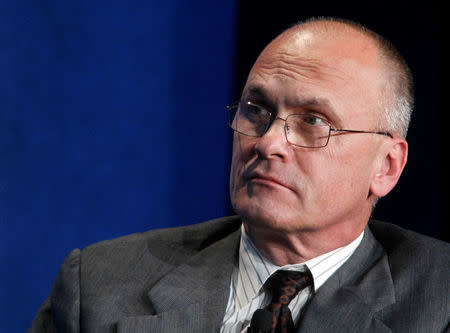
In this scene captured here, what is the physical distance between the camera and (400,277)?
5.71ft

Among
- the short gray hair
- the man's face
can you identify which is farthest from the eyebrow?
the short gray hair

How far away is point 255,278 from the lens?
1812mm

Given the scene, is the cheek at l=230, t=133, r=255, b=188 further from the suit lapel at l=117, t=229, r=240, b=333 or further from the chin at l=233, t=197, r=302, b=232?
the suit lapel at l=117, t=229, r=240, b=333

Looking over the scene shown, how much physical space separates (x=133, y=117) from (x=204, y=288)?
933 millimetres

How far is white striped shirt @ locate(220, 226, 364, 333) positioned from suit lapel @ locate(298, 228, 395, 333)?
0.03 meters

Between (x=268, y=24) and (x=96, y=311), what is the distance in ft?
4.56

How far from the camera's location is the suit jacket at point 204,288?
1.64 metres

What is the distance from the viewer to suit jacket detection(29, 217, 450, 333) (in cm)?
164

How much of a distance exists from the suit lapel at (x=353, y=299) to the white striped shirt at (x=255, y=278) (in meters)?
0.03

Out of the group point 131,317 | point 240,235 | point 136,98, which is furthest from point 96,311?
point 136,98

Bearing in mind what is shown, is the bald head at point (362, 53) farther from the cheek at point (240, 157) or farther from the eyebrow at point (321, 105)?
the cheek at point (240, 157)

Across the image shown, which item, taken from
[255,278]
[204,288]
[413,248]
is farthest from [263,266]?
[413,248]

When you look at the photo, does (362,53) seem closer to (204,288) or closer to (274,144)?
(274,144)

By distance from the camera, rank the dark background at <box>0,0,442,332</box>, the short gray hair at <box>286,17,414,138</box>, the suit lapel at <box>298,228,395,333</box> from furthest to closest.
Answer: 1. the dark background at <box>0,0,442,332</box>
2. the short gray hair at <box>286,17,414,138</box>
3. the suit lapel at <box>298,228,395,333</box>
